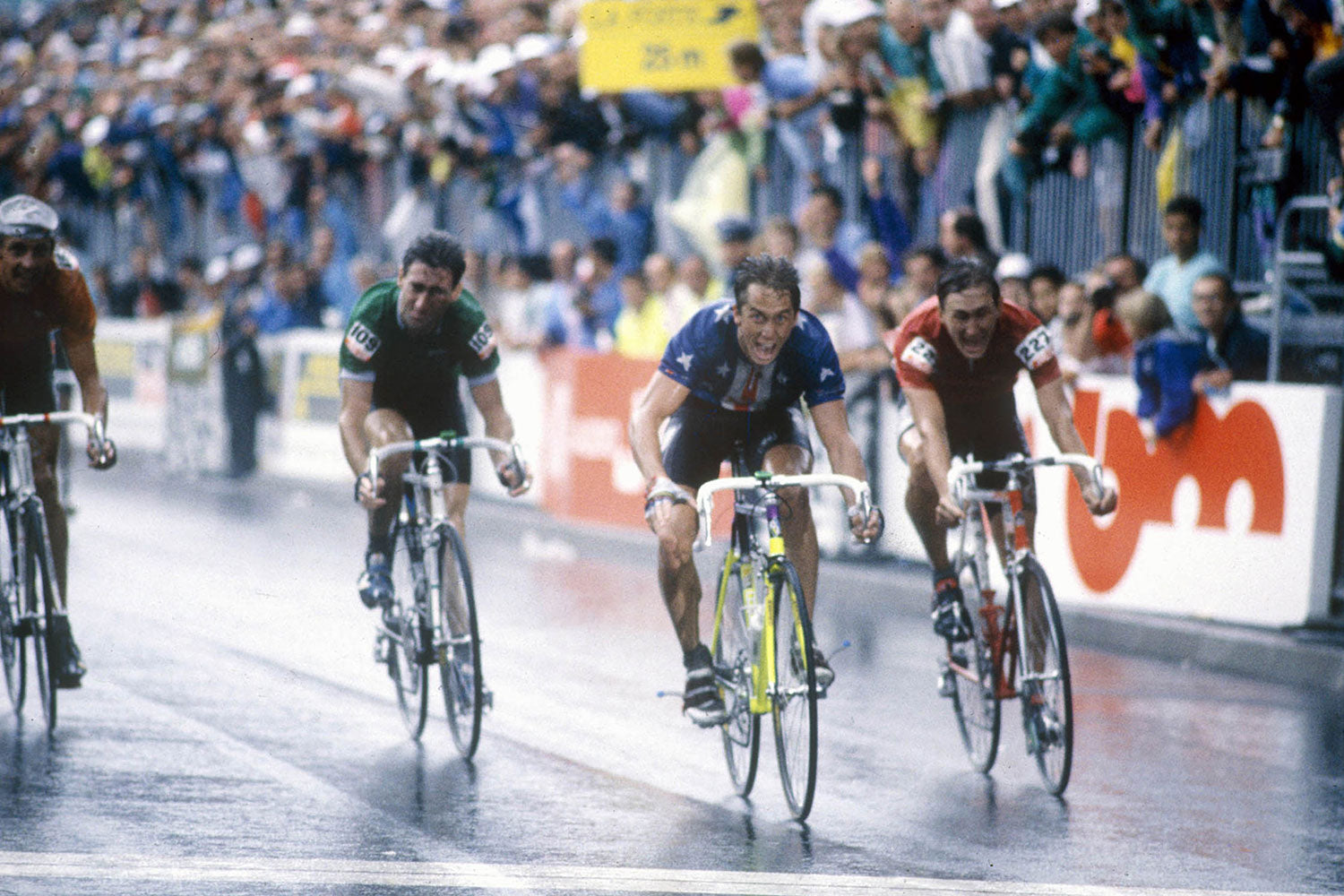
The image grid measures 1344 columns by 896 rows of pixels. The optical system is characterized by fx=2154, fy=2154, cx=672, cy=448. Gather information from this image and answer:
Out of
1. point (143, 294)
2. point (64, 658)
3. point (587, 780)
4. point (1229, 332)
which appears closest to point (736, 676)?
point (587, 780)

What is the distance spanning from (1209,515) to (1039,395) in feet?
12.5

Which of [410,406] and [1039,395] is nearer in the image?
[1039,395]

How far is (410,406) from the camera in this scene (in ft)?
29.7

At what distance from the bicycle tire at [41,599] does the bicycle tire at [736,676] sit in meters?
2.73

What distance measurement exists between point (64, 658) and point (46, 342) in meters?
1.40

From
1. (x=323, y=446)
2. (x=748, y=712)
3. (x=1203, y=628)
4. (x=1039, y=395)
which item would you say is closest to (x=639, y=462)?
(x=748, y=712)

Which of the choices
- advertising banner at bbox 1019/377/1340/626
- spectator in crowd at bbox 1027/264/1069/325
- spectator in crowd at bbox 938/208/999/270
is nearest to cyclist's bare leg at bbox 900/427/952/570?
advertising banner at bbox 1019/377/1340/626

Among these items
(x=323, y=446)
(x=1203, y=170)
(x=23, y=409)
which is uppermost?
(x=1203, y=170)

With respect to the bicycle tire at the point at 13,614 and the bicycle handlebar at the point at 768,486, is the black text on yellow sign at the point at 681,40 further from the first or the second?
the bicycle handlebar at the point at 768,486

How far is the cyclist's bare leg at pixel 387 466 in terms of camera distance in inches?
349

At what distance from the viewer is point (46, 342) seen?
917 centimetres

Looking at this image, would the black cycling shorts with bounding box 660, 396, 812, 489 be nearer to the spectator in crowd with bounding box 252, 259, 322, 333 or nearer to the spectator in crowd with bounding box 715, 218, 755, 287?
the spectator in crowd with bounding box 715, 218, 755, 287

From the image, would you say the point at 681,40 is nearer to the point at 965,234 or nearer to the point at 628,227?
the point at 628,227

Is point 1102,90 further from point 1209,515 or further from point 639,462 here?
point 639,462
